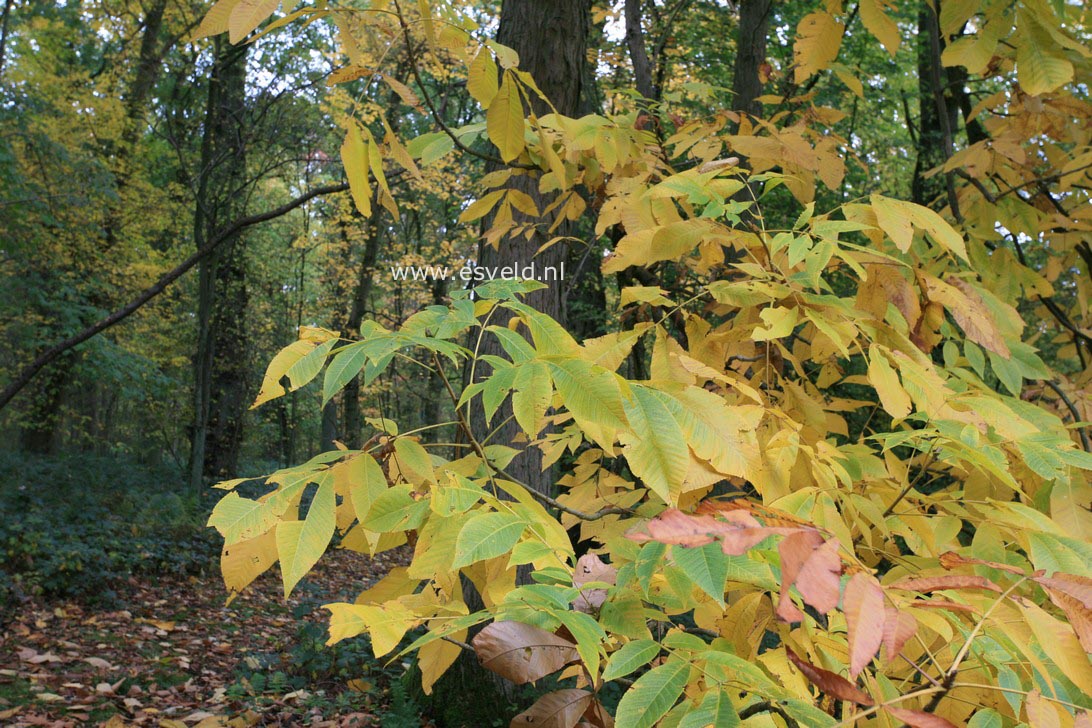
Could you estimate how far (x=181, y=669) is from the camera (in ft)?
15.8

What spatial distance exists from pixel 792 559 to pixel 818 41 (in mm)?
1629

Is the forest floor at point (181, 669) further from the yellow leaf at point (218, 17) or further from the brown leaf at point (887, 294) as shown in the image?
the yellow leaf at point (218, 17)

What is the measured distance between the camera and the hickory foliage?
72 centimetres

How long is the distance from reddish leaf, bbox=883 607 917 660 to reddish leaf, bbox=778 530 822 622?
0.08 m

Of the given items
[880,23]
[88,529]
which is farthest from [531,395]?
[88,529]

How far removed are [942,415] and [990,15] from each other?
1.05 metres

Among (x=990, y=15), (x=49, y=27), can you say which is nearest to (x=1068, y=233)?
(x=990, y=15)

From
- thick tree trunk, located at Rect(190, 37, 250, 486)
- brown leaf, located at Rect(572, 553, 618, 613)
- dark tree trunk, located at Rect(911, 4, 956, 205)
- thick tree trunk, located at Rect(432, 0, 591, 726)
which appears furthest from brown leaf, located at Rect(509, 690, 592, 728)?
thick tree trunk, located at Rect(190, 37, 250, 486)

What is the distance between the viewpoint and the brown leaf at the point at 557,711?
869 millimetres

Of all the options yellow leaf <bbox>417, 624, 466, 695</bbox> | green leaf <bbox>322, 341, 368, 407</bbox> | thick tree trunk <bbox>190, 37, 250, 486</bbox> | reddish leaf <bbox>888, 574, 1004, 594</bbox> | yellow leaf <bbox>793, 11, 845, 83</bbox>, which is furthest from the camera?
thick tree trunk <bbox>190, 37, 250, 486</bbox>

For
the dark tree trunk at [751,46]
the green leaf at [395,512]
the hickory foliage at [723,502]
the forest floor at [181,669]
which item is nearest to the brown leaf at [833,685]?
the hickory foliage at [723,502]

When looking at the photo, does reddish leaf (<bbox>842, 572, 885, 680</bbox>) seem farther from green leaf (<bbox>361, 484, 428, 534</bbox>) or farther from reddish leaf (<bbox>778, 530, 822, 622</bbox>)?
green leaf (<bbox>361, 484, 428, 534</bbox>)

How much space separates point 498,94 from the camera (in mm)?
1415

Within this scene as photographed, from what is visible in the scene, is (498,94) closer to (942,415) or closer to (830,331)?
(830,331)
